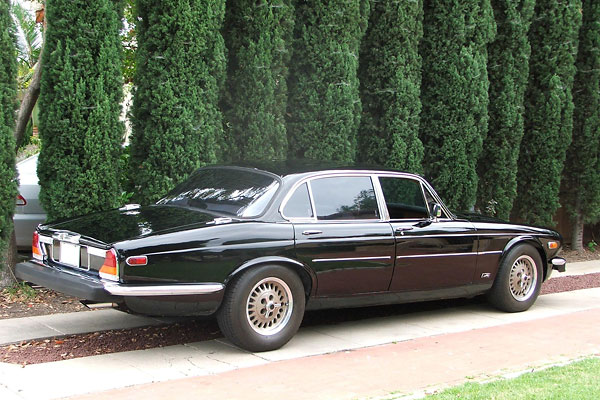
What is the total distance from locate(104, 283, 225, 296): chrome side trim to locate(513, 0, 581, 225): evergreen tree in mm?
8213

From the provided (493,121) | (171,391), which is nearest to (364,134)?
(493,121)

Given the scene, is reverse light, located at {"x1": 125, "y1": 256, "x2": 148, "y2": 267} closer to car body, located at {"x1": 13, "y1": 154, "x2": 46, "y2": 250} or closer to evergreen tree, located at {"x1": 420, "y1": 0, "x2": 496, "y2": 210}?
car body, located at {"x1": 13, "y1": 154, "x2": 46, "y2": 250}

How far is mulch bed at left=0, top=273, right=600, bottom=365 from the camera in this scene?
568 cm

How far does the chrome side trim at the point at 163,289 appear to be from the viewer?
5164 mm

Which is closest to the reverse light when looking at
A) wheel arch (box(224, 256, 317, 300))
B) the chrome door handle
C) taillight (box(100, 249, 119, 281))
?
taillight (box(100, 249, 119, 281))

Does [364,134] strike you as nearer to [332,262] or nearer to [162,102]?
[162,102]

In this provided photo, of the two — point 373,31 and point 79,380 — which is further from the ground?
point 373,31

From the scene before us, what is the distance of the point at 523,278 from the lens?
25.9 feet

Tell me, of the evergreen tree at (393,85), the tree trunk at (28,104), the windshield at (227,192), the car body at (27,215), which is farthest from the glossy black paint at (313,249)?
the car body at (27,215)

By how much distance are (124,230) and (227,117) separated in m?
3.89

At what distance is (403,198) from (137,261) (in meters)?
3.01

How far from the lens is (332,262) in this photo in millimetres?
6219

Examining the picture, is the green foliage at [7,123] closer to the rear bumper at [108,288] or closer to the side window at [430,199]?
the rear bumper at [108,288]

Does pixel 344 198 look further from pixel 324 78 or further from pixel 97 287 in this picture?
pixel 324 78
